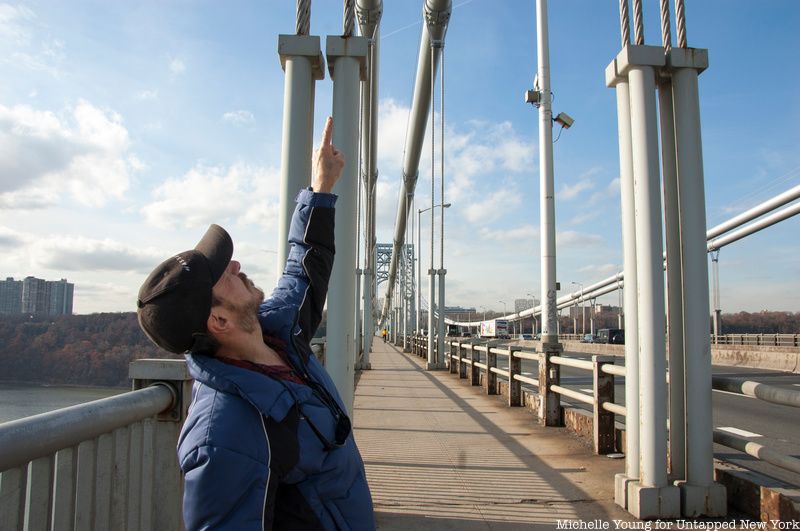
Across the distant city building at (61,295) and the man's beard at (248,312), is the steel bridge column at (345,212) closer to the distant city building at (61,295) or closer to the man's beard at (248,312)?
the man's beard at (248,312)

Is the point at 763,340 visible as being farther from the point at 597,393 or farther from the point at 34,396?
the point at 34,396

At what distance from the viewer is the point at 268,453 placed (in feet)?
4.00

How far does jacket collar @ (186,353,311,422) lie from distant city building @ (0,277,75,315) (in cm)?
2095

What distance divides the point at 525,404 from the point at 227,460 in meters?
7.95

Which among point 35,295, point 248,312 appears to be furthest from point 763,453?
point 35,295

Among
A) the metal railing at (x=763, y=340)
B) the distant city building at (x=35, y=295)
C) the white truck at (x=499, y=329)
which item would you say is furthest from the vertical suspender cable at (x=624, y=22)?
the white truck at (x=499, y=329)

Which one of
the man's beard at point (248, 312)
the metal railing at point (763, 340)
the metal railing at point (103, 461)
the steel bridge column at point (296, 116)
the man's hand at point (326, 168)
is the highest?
the steel bridge column at point (296, 116)

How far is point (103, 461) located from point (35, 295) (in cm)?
2455

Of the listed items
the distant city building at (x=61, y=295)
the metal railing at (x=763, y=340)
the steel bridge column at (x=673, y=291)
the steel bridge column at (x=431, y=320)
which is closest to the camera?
the steel bridge column at (x=673, y=291)

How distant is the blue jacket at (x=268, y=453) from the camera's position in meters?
1.15

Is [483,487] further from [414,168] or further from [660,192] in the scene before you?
[414,168]

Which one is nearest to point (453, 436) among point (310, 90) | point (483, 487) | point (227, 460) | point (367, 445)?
point (367, 445)

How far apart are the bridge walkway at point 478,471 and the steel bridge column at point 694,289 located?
20.4 inches

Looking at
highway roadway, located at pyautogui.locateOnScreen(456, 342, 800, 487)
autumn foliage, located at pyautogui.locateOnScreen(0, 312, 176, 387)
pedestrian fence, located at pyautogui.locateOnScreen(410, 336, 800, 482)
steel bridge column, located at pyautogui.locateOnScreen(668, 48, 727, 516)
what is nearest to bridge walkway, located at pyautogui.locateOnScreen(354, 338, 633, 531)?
pedestrian fence, located at pyautogui.locateOnScreen(410, 336, 800, 482)
